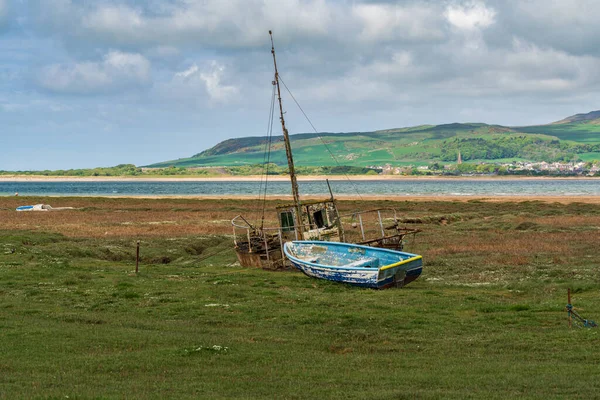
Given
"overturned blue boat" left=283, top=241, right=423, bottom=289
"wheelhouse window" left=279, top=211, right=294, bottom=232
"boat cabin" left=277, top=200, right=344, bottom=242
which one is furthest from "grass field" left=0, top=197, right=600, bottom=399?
"boat cabin" left=277, top=200, right=344, bottom=242

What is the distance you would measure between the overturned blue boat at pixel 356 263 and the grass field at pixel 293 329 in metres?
0.55

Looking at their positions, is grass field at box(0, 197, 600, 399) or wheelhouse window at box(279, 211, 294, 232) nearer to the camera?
grass field at box(0, 197, 600, 399)

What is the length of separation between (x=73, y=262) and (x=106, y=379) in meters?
24.3

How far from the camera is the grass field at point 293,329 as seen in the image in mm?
13922

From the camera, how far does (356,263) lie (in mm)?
32906

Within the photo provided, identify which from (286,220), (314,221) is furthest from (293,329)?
(286,220)

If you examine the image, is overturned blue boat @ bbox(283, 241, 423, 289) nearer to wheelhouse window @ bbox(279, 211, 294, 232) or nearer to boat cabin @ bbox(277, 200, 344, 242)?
boat cabin @ bbox(277, 200, 344, 242)

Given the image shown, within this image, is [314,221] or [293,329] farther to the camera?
[314,221]

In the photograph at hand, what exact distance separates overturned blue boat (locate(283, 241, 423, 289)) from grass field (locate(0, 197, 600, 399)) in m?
0.55

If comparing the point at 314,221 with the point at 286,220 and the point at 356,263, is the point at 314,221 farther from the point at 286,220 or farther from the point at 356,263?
the point at 356,263

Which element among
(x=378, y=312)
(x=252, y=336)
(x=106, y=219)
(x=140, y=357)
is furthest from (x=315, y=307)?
(x=106, y=219)

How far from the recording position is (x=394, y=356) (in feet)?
55.7

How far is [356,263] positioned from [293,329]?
41.9ft

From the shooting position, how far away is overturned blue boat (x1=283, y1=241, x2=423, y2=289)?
94.4 ft
